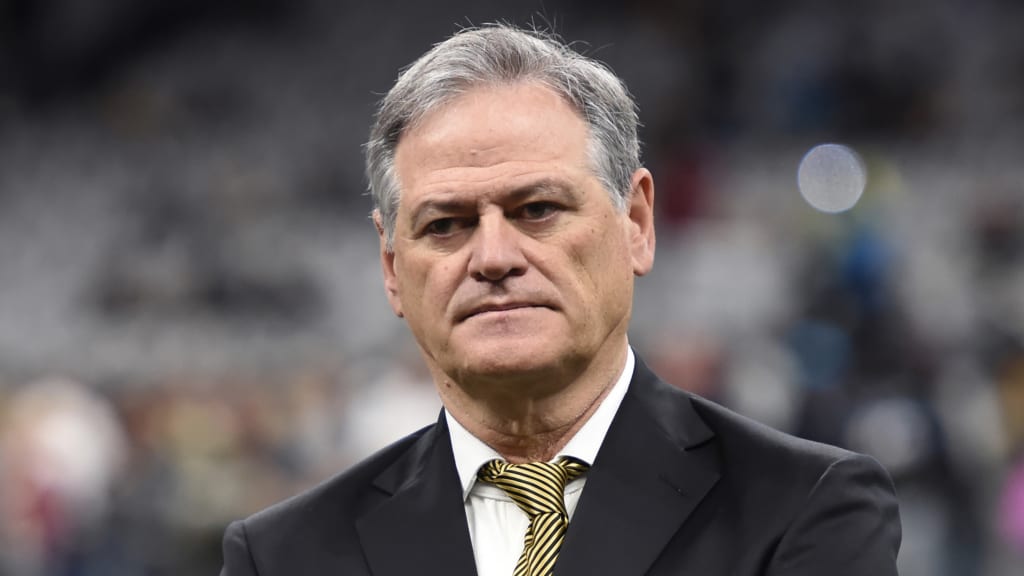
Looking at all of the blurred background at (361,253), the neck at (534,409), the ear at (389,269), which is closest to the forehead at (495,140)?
the ear at (389,269)

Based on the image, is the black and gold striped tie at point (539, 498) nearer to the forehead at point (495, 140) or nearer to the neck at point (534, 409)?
the neck at point (534, 409)

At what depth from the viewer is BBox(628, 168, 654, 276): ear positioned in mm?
2291

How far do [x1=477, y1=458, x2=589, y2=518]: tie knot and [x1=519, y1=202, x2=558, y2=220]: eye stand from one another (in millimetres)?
340

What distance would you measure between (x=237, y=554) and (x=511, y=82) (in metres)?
0.76

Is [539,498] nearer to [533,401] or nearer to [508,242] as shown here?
[533,401]

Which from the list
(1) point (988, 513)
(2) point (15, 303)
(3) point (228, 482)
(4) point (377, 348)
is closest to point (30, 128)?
(2) point (15, 303)

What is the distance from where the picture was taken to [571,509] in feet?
6.93

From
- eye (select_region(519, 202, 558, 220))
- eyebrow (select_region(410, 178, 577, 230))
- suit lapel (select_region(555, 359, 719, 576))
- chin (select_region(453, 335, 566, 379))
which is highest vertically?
eyebrow (select_region(410, 178, 577, 230))

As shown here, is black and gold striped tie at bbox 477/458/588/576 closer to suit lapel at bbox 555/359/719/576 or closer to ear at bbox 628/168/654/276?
suit lapel at bbox 555/359/719/576

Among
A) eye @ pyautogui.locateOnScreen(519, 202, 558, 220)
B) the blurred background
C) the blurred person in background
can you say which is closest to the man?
eye @ pyautogui.locateOnScreen(519, 202, 558, 220)

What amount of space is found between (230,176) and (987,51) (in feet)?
18.7

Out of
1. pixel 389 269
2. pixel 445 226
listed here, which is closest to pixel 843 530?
pixel 445 226

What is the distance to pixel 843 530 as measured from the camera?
75.8 inches

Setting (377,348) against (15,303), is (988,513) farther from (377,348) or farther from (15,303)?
(15,303)
